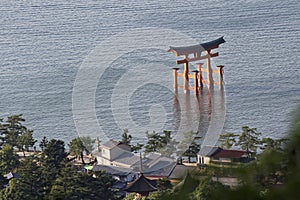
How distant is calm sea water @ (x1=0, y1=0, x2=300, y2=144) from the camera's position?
10.5 m

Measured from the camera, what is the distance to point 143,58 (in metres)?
13.2

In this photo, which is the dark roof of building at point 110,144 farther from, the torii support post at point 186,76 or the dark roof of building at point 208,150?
the torii support post at point 186,76

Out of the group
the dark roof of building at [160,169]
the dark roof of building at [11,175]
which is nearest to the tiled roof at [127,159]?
the dark roof of building at [160,169]

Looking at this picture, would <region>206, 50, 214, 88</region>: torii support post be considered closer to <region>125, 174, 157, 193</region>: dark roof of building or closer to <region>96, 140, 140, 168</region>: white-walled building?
<region>96, 140, 140, 168</region>: white-walled building

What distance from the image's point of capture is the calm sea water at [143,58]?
10.5 metres

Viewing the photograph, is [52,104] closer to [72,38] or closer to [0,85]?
[0,85]

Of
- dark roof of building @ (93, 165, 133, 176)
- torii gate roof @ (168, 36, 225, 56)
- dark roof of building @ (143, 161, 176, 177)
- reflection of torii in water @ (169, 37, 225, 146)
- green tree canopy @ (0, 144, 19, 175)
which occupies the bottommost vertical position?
dark roof of building @ (93, 165, 133, 176)

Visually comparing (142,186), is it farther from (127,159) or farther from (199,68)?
(199,68)

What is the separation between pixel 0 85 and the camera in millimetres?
12633

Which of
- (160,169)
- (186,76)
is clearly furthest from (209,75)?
(160,169)

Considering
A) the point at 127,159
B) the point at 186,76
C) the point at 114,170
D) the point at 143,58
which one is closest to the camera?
the point at 114,170

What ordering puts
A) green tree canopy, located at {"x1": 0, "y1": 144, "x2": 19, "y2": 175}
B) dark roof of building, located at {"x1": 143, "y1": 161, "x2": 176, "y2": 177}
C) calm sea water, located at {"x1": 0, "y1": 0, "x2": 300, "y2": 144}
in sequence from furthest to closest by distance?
calm sea water, located at {"x1": 0, "y1": 0, "x2": 300, "y2": 144} → green tree canopy, located at {"x1": 0, "y1": 144, "x2": 19, "y2": 175} → dark roof of building, located at {"x1": 143, "y1": 161, "x2": 176, "y2": 177}

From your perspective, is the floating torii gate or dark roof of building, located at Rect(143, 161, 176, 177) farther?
the floating torii gate

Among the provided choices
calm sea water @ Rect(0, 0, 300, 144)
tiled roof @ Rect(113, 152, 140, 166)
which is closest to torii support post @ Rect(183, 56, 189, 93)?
calm sea water @ Rect(0, 0, 300, 144)
